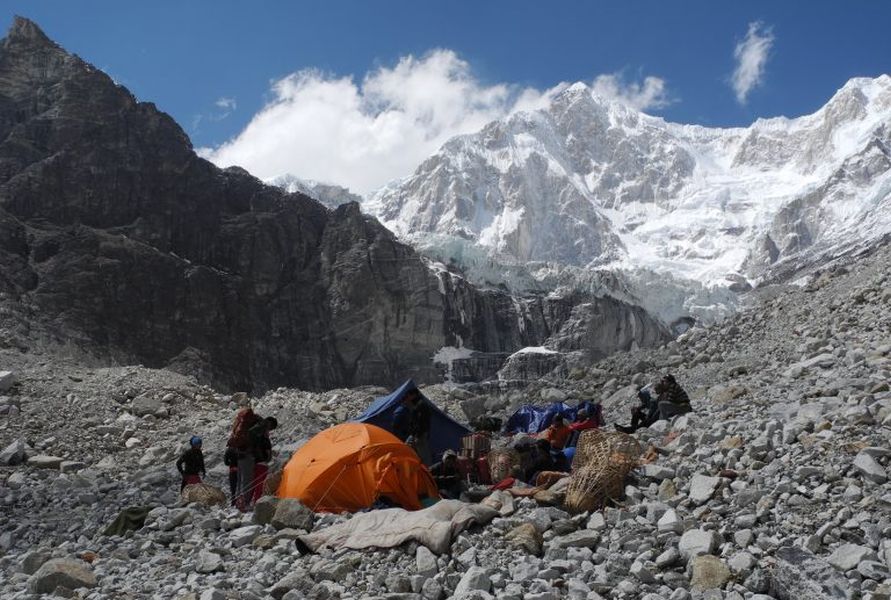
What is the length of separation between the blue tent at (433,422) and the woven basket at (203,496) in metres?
4.82

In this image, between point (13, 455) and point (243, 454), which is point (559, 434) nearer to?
point (243, 454)

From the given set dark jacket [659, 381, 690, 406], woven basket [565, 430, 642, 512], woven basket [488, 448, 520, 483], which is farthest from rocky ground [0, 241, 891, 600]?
woven basket [488, 448, 520, 483]

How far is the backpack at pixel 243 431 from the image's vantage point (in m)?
12.8

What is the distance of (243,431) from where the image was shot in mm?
12953

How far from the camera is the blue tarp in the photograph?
60.4ft

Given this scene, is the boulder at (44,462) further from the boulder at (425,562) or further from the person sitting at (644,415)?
the boulder at (425,562)

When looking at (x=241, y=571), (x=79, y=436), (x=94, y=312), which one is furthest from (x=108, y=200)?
(x=241, y=571)

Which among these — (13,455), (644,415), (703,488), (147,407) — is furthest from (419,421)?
(147,407)

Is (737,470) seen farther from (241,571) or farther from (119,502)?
(119,502)

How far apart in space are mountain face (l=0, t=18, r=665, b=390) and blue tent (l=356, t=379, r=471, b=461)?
48936 mm

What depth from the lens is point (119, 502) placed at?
12.1 metres

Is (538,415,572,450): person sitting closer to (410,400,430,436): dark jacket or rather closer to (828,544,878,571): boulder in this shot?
(410,400,430,436): dark jacket

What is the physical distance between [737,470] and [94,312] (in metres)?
69.6

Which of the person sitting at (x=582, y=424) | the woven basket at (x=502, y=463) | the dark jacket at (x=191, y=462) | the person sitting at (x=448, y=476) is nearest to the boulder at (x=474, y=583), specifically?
the person sitting at (x=448, y=476)
